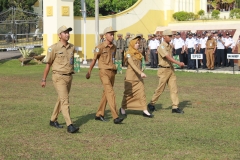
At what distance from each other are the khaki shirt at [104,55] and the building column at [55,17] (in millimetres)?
18091

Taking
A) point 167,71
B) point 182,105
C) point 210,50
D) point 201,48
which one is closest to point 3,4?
point 201,48

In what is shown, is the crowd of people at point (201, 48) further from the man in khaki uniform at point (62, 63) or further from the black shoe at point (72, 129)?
the black shoe at point (72, 129)

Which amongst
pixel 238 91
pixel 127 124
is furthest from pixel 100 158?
pixel 238 91

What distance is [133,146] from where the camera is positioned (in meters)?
8.14

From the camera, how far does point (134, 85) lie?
11055 mm

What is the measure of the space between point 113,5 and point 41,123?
33.5 meters

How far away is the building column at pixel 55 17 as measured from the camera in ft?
92.4

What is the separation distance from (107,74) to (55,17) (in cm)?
1845

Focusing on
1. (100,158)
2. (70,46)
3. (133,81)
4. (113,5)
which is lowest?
(100,158)

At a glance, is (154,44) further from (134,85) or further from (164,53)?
(134,85)

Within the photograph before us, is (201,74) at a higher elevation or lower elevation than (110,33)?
lower

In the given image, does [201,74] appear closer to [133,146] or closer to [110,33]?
[110,33]

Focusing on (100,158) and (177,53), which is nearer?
(100,158)

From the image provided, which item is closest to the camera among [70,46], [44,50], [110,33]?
[70,46]
